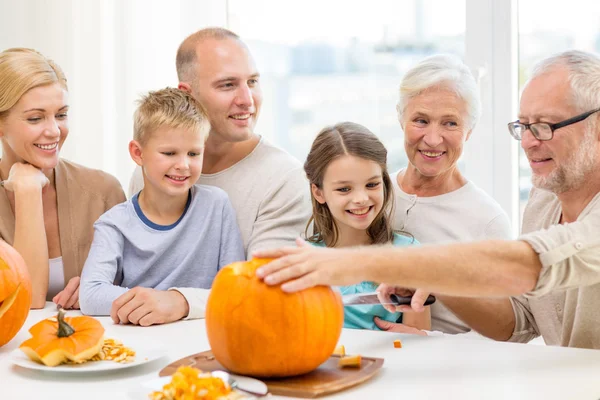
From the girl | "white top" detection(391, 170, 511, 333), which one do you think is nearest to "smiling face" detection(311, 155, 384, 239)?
the girl

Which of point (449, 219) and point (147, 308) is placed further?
point (449, 219)

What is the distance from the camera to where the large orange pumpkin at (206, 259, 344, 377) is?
1272mm

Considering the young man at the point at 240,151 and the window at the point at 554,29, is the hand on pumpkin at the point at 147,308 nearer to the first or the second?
the young man at the point at 240,151

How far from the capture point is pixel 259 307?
50.3 inches

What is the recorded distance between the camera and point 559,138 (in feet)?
5.61

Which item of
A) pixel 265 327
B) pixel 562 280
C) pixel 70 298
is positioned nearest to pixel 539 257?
pixel 562 280

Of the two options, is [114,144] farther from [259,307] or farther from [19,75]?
[259,307]

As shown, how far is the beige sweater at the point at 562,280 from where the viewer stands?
4.68ft

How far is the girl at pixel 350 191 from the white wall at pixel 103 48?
5.12ft

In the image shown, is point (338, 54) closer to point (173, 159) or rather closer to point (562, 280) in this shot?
point (173, 159)

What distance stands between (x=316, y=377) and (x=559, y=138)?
2.53 ft

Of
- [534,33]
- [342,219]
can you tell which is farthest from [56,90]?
[534,33]

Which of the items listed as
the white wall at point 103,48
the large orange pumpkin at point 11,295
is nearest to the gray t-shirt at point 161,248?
the large orange pumpkin at point 11,295

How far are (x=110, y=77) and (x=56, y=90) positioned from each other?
1366 millimetres
